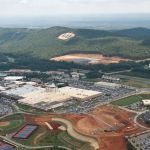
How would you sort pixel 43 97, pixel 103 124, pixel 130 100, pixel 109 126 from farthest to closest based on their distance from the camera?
pixel 43 97, pixel 130 100, pixel 103 124, pixel 109 126

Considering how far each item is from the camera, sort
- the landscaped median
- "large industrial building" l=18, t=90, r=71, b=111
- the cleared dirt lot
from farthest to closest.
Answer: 1. "large industrial building" l=18, t=90, r=71, b=111
2. the cleared dirt lot
3. the landscaped median

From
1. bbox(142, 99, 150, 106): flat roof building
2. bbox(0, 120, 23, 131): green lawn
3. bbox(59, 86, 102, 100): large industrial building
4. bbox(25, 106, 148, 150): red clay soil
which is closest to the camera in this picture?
bbox(25, 106, 148, 150): red clay soil

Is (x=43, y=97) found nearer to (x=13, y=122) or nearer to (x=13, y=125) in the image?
(x=13, y=122)

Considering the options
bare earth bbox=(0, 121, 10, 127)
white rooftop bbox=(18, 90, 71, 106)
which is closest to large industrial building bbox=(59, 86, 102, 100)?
white rooftop bbox=(18, 90, 71, 106)

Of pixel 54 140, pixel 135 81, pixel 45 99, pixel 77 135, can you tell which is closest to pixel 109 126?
pixel 77 135

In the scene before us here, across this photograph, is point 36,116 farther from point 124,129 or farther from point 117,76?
point 117,76

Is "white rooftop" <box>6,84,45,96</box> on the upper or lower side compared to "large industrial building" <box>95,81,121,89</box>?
lower

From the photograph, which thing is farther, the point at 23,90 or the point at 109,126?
the point at 23,90

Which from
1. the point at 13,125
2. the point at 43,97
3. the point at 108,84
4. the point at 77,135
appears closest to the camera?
the point at 77,135

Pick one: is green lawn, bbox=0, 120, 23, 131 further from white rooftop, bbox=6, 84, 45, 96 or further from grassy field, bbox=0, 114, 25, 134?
white rooftop, bbox=6, 84, 45, 96

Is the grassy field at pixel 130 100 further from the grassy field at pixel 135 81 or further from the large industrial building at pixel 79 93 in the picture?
the grassy field at pixel 135 81

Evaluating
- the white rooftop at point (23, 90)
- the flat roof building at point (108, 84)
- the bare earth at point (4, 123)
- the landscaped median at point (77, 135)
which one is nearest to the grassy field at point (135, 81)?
the flat roof building at point (108, 84)
